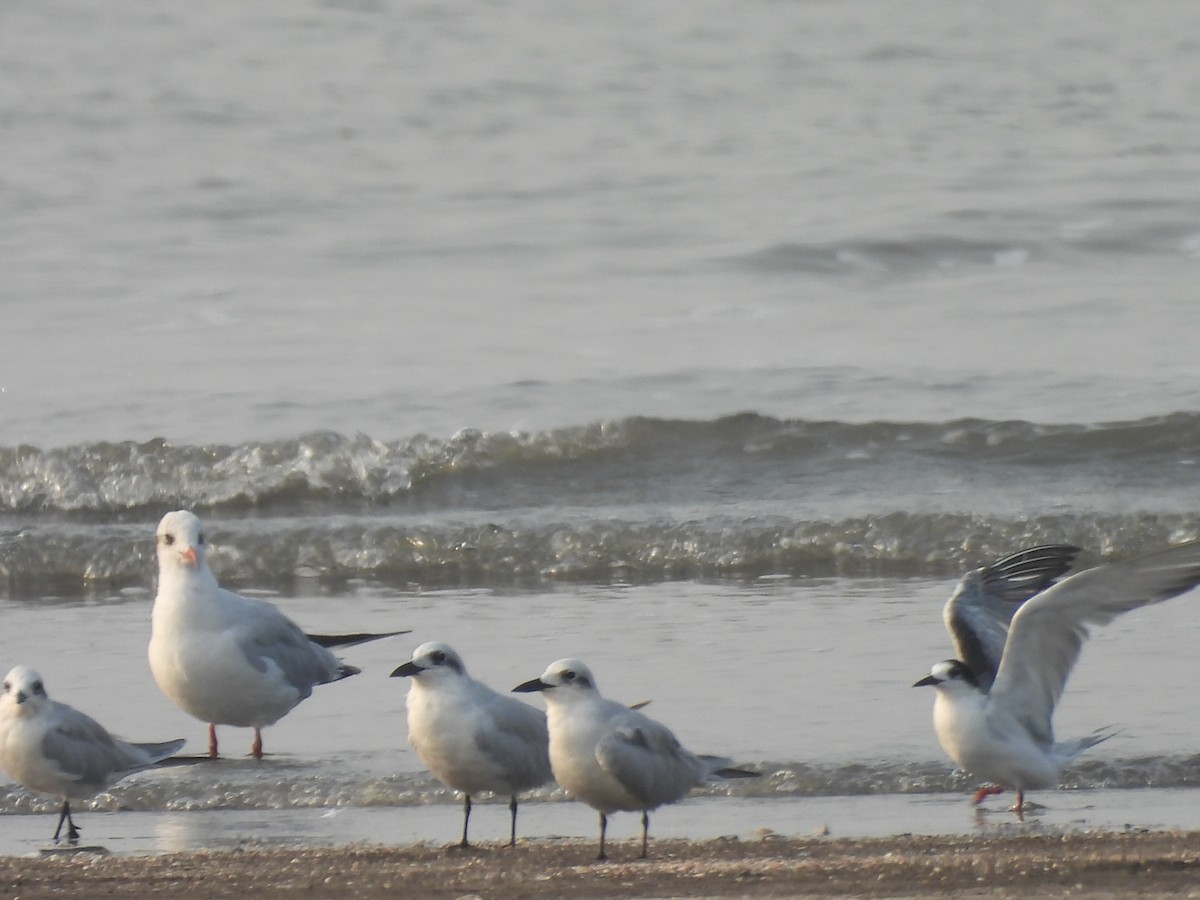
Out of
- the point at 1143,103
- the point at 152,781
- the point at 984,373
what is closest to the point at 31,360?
the point at 984,373

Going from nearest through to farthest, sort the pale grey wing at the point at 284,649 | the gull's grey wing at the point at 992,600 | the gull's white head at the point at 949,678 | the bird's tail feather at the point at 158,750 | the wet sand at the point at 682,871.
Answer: the wet sand at the point at 682,871, the gull's white head at the point at 949,678, the bird's tail feather at the point at 158,750, the gull's grey wing at the point at 992,600, the pale grey wing at the point at 284,649

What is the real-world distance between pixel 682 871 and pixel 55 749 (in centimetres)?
184

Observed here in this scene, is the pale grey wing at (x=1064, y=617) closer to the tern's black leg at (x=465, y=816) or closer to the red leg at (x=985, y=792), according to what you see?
the red leg at (x=985, y=792)

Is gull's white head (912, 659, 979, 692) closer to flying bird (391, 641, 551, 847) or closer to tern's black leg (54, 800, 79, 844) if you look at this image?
flying bird (391, 641, 551, 847)

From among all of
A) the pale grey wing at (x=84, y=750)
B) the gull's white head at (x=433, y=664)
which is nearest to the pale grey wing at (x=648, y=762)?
the gull's white head at (x=433, y=664)

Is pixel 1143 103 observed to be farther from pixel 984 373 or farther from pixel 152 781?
pixel 152 781

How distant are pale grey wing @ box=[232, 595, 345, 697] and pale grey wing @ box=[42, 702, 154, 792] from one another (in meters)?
0.97

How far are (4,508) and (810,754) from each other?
6.29 metres

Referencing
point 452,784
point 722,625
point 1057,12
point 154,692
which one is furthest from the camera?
point 1057,12

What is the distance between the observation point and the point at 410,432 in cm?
1151

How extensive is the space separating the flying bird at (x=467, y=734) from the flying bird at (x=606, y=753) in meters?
0.21

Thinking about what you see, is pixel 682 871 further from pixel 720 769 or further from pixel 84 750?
pixel 84 750

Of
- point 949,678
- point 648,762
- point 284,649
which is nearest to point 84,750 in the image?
point 284,649

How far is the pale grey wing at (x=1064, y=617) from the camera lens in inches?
216
